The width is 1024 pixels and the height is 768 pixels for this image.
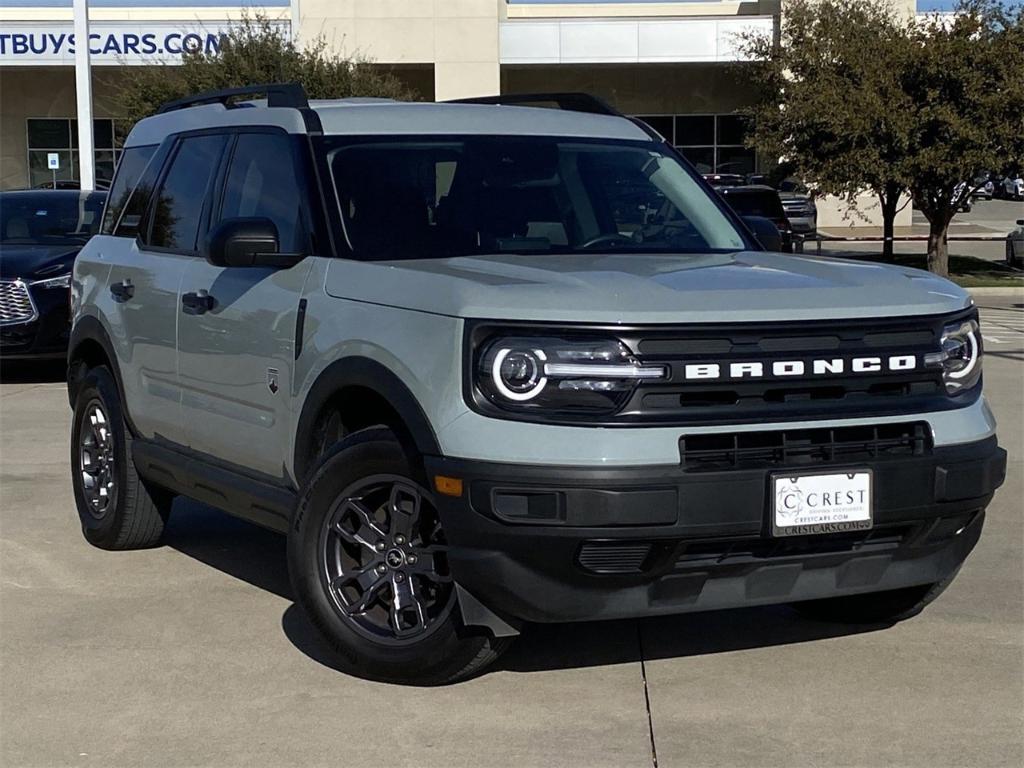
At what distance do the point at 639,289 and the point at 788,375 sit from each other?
51cm

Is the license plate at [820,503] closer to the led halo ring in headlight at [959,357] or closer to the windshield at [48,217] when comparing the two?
the led halo ring in headlight at [959,357]

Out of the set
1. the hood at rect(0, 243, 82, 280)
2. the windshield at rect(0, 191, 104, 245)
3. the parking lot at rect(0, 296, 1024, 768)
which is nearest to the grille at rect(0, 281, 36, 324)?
the hood at rect(0, 243, 82, 280)

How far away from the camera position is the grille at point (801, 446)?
436 centimetres

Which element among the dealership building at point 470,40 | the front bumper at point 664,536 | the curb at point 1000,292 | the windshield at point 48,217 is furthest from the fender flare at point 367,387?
the dealership building at point 470,40

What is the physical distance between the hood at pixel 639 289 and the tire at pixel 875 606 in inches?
44.1

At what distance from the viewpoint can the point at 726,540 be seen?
14.4 feet

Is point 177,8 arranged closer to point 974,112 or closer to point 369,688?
point 974,112

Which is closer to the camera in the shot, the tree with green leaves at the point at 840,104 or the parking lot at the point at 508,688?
the parking lot at the point at 508,688

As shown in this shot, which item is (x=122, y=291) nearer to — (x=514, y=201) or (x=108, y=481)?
(x=108, y=481)

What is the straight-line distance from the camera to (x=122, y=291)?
6680 mm

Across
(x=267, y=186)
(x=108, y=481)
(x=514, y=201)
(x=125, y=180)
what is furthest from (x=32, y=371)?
(x=514, y=201)

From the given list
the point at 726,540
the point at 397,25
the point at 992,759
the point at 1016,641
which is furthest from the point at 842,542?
the point at 397,25

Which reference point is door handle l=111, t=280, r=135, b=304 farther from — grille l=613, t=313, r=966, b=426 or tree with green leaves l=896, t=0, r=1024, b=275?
tree with green leaves l=896, t=0, r=1024, b=275

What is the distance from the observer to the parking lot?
4363 millimetres
